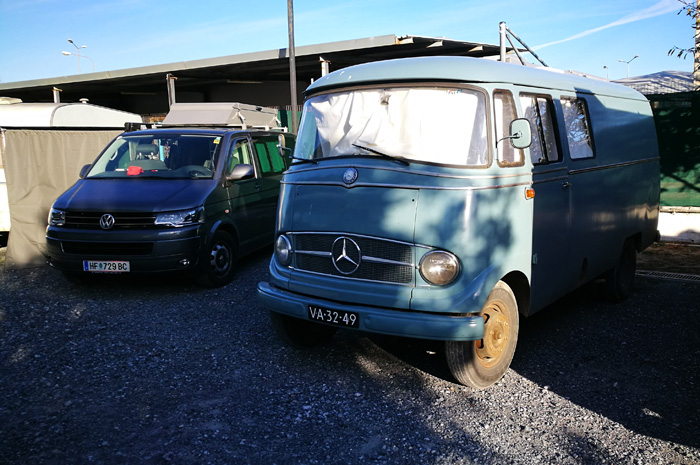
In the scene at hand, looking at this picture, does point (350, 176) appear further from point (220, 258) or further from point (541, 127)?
point (220, 258)

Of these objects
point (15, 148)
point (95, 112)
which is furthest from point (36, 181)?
point (95, 112)

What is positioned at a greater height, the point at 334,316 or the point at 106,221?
the point at 106,221

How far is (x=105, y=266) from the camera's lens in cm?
701

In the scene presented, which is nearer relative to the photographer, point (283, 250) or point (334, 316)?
point (334, 316)

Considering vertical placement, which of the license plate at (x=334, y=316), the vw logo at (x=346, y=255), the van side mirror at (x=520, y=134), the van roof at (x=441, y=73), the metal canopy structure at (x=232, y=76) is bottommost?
the license plate at (x=334, y=316)

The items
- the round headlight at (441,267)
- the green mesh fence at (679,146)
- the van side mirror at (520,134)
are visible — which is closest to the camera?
the round headlight at (441,267)

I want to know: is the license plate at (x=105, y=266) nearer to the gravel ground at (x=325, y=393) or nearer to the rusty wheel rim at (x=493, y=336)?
the gravel ground at (x=325, y=393)

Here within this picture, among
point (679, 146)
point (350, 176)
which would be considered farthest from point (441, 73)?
point (679, 146)

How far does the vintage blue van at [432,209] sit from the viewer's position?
4.31m

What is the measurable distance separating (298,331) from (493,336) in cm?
170

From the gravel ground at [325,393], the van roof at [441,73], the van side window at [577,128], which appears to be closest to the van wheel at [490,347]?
the gravel ground at [325,393]

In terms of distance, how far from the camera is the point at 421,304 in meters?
4.27

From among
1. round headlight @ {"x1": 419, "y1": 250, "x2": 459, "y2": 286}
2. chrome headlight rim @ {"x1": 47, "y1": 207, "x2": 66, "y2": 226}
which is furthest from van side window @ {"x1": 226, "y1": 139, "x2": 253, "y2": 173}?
round headlight @ {"x1": 419, "y1": 250, "x2": 459, "y2": 286}

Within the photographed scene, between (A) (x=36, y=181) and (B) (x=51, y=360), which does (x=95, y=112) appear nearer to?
(A) (x=36, y=181)
